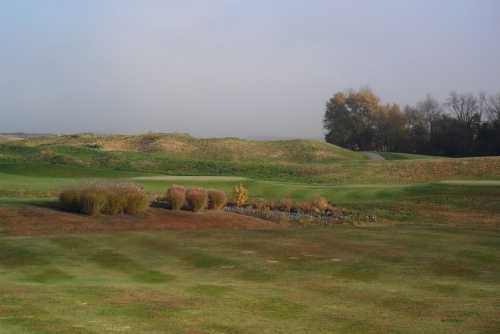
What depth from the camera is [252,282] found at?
14.8m

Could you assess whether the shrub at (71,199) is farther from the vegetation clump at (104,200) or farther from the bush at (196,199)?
the bush at (196,199)

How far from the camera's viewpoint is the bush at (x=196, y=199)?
88.9 ft

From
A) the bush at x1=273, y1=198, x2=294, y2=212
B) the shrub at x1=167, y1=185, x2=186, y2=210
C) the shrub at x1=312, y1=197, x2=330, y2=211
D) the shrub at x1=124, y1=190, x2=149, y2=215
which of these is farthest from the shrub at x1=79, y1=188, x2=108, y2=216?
the shrub at x1=312, y1=197, x2=330, y2=211

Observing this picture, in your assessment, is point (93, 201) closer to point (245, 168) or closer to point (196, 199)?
point (196, 199)

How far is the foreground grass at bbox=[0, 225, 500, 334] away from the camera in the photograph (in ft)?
34.0

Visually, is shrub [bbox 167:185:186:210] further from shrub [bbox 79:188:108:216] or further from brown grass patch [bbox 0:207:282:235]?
shrub [bbox 79:188:108:216]

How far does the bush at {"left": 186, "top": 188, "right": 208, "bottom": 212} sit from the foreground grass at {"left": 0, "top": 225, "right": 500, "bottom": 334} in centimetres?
430

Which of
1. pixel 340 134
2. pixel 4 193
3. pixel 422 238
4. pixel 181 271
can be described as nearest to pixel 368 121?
pixel 340 134

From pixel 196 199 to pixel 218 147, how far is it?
48.5 meters

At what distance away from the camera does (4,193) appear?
34.1 m

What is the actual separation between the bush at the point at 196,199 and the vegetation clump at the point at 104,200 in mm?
2253

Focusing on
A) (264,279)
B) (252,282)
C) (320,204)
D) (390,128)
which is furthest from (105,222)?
(390,128)

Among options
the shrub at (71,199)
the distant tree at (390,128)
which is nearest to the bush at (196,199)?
the shrub at (71,199)

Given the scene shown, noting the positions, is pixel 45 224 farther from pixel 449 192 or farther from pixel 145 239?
pixel 449 192
